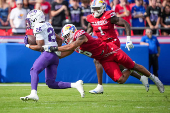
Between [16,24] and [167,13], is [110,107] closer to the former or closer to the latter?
[16,24]

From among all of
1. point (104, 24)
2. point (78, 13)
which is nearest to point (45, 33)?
point (104, 24)

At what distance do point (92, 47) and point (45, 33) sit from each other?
0.87 meters

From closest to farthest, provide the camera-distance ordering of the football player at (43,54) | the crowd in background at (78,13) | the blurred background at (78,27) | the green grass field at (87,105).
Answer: the green grass field at (87,105)
the football player at (43,54)
the blurred background at (78,27)
the crowd in background at (78,13)

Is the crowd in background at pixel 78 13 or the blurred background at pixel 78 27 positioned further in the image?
the crowd in background at pixel 78 13

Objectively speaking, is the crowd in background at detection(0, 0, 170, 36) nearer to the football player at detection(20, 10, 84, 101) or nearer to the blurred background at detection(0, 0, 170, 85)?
the blurred background at detection(0, 0, 170, 85)

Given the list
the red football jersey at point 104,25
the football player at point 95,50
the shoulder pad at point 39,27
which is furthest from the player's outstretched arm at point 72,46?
the red football jersey at point 104,25

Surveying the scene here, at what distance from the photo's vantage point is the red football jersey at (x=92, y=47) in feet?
20.2

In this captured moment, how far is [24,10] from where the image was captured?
10.9 meters

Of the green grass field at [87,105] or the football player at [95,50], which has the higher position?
the football player at [95,50]

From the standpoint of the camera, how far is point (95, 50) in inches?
248

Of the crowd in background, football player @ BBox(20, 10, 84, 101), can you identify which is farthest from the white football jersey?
the crowd in background

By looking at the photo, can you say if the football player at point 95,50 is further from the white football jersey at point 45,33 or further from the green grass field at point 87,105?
the green grass field at point 87,105

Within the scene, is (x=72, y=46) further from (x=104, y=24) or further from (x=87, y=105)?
(x=104, y=24)

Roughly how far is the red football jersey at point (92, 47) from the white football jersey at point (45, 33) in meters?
0.40
